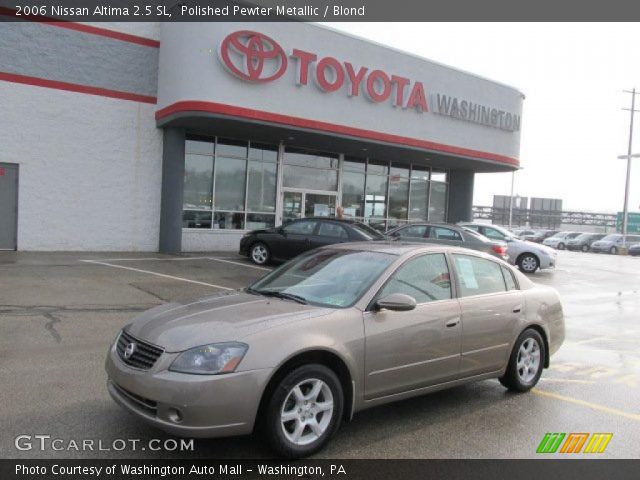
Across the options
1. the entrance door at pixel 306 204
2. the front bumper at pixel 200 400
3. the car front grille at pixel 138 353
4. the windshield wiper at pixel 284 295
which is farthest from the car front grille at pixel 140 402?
the entrance door at pixel 306 204

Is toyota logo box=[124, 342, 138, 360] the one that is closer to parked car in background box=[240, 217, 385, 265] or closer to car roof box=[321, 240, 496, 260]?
car roof box=[321, 240, 496, 260]

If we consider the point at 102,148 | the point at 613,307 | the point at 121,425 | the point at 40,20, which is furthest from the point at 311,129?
the point at 121,425

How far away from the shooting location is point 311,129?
16.8 m

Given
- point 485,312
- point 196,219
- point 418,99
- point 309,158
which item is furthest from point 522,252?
point 485,312

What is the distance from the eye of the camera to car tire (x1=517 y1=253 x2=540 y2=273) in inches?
713

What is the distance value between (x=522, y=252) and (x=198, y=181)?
1081cm

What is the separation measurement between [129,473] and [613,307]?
11.1 m

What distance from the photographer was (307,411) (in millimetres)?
3900

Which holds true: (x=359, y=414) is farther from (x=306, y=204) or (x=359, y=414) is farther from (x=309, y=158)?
(x=309, y=158)

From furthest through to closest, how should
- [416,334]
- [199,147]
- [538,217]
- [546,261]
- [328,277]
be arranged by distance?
[538,217] → [546,261] → [199,147] → [328,277] → [416,334]

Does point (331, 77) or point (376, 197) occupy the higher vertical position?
point (331, 77)

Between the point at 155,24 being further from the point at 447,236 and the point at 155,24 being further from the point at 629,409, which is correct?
the point at 629,409

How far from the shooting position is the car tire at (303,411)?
3.72 m

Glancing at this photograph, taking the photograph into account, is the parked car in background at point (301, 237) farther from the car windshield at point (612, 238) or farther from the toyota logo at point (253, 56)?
the car windshield at point (612, 238)
